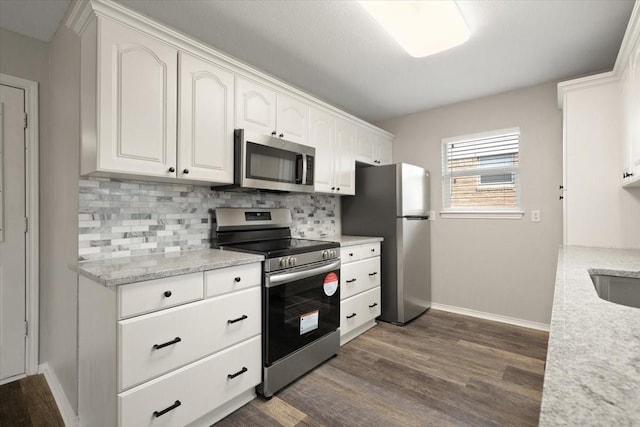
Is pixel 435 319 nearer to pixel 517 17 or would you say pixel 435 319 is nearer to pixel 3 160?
pixel 517 17

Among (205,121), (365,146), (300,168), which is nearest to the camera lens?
(205,121)

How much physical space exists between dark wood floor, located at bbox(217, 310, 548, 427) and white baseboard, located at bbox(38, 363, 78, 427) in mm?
Answer: 830

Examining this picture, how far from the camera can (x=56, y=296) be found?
78.7 inches

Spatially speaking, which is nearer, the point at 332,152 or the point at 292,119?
the point at 292,119

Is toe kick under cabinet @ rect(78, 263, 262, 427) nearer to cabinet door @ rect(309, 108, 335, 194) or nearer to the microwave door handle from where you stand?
the microwave door handle

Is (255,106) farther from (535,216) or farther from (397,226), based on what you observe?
(535,216)

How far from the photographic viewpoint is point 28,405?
186 cm

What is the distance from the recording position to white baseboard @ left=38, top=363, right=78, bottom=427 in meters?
1.70

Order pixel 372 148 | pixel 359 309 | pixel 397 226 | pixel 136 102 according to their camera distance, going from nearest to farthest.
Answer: pixel 136 102 < pixel 359 309 < pixel 397 226 < pixel 372 148

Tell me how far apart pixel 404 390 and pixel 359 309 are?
88 cm

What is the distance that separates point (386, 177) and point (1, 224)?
120 inches

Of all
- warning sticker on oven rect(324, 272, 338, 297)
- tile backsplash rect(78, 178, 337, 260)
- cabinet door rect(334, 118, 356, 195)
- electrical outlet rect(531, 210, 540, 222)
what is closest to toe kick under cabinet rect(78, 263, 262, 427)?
tile backsplash rect(78, 178, 337, 260)

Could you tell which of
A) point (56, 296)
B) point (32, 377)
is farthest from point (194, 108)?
point (32, 377)

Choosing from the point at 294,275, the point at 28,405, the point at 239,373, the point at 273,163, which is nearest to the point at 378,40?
the point at 273,163
